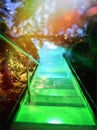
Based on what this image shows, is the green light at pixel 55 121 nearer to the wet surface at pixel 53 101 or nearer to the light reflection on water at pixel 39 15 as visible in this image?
the wet surface at pixel 53 101

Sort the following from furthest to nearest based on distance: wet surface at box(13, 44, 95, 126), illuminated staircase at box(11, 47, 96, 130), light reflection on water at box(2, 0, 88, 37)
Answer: light reflection on water at box(2, 0, 88, 37)
wet surface at box(13, 44, 95, 126)
illuminated staircase at box(11, 47, 96, 130)

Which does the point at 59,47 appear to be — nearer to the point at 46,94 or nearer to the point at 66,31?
the point at 66,31

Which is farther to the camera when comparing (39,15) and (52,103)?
(39,15)

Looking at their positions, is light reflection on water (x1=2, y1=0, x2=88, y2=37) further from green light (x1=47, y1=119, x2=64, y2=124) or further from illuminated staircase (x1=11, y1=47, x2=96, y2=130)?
green light (x1=47, y1=119, x2=64, y2=124)

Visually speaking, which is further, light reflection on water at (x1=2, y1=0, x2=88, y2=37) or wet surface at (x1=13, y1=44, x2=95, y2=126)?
light reflection on water at (x1=2, y1=0, x2=88, y2=37)

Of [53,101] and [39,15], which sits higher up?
[39,15]

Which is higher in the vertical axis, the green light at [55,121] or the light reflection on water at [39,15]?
the light reflection on water at [39,15]

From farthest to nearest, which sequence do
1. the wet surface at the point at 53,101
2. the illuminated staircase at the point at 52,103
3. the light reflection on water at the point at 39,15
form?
the light reflection on water at the point at 39,15, the wet surface at the point at 53,101, the illuminated staircase at the point at 52,103

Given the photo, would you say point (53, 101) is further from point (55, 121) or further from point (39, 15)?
point (39, 15)

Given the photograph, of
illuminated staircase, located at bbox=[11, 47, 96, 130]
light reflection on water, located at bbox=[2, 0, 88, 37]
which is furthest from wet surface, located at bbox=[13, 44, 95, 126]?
light reflection on water, located at bbox=[2, 0, 88, 37]

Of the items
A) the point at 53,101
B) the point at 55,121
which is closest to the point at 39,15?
the point at 53,101

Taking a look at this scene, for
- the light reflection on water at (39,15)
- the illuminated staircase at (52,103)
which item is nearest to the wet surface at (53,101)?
the illuminated staircase at (52,103)

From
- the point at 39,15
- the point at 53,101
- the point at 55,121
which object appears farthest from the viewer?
the point at 39,15

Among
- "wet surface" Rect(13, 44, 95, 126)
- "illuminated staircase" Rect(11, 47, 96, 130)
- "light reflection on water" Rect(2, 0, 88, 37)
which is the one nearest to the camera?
"illuminated staircase" Rect(11, 47, 96, 130)
